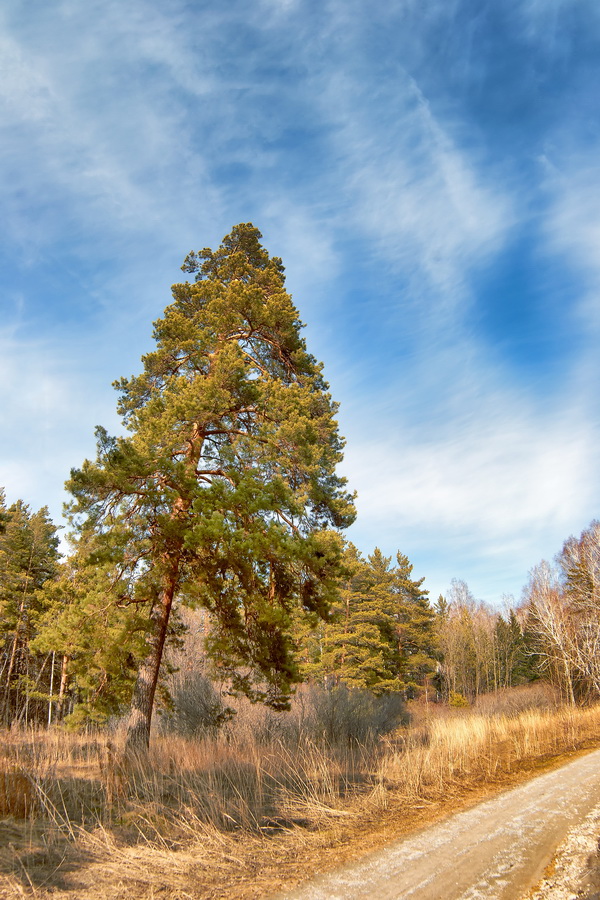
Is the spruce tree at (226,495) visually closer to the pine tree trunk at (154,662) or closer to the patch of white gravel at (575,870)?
the pine tree trunk at (154,662)

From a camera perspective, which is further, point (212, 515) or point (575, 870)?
point (212, 515)

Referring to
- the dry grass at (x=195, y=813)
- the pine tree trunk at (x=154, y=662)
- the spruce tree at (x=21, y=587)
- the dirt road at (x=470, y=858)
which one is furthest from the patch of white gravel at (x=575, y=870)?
the spruce tree at (x=21, y=587)

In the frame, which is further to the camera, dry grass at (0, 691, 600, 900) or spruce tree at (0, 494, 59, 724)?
spruce tree at (0, 494, 59, 724)

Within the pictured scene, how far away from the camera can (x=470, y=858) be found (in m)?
4.46

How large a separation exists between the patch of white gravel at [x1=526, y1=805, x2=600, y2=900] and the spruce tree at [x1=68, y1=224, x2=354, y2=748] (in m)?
4.42

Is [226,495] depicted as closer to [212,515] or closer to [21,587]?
[212,515]

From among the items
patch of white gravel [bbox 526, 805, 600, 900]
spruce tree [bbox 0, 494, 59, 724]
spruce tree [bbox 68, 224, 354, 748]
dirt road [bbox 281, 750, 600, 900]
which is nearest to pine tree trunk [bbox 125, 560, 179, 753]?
spruce tree [bbox 68, 224, 354, 748]

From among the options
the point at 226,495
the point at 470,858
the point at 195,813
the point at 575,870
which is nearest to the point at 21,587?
the point at 226,495

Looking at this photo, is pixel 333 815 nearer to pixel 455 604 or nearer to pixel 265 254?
pixel 265 254

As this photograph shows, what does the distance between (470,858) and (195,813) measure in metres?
3.26

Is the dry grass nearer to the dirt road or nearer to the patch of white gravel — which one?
the dirt road

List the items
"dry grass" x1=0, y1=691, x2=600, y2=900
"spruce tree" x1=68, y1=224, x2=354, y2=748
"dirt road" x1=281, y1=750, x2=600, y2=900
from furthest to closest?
"spruce tree" x1=68, y1=224, x2=354, y2=748, "dry grass" x1=0, y1=691, x2=600, y2=900, "dirt road" x1=281, y1=750, x2=600, y2=900

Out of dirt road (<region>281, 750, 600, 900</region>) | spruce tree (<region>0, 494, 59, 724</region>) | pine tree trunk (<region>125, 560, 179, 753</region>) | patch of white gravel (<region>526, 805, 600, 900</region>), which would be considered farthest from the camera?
spruce tree (<region>0, 494, 59, 724</region>)

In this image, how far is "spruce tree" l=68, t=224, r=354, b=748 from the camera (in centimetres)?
809
